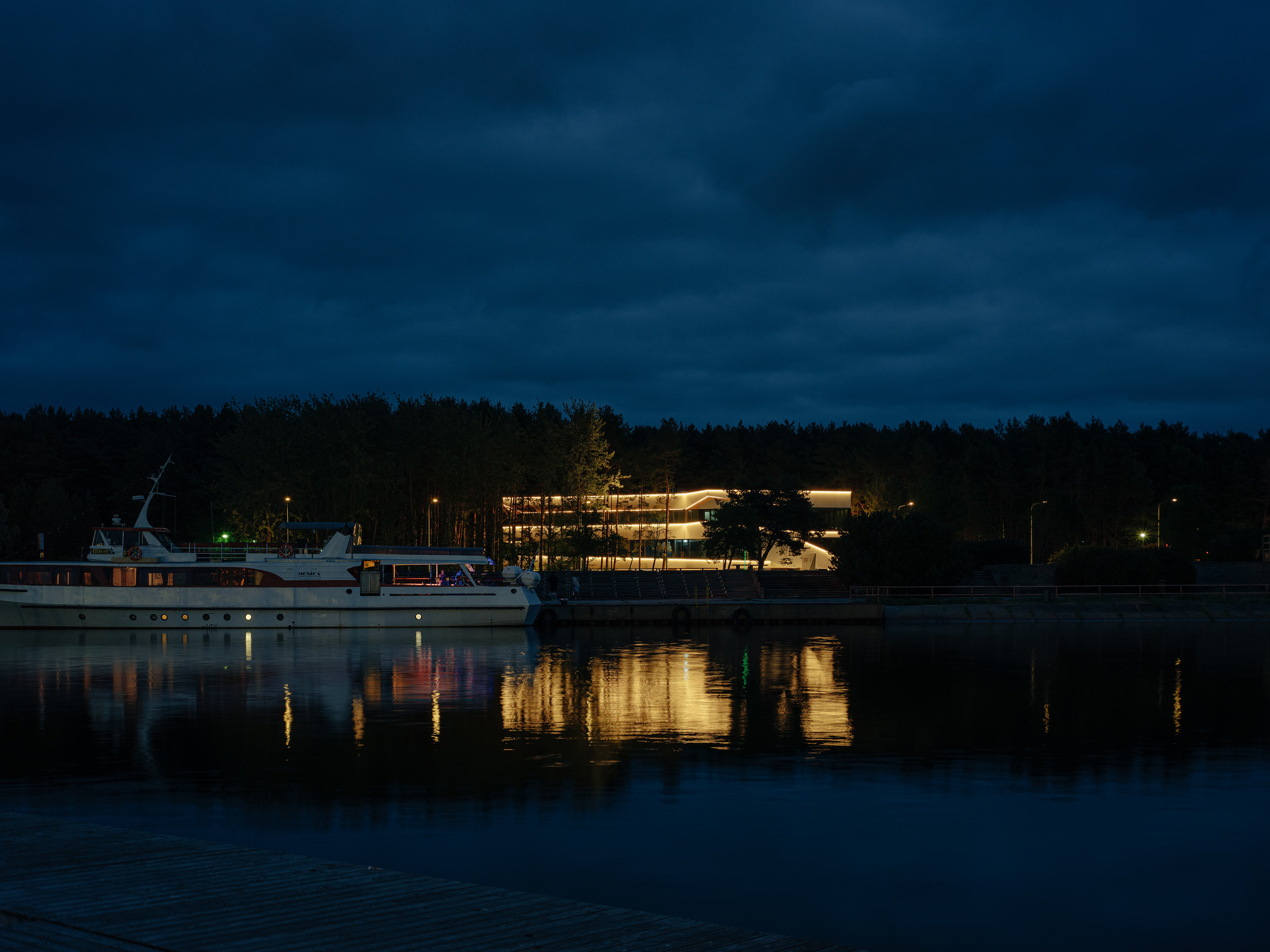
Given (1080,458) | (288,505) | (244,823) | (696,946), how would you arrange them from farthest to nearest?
(1080,458) → (288,505) → (244,823) → (696,946)

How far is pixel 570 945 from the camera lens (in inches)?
394

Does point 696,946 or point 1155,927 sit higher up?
point 696,946

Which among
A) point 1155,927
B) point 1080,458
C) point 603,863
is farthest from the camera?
point 1080,458

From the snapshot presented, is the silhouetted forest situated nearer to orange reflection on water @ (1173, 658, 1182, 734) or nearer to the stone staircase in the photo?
the stone staircase

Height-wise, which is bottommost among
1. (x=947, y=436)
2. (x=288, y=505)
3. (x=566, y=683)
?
(x=566, y=683)

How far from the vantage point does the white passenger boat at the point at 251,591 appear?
5891 cm

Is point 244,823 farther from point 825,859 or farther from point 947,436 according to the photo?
point 947,436

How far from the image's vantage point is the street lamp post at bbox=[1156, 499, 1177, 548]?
111 meters

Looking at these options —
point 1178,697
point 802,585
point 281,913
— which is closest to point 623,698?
point 1178,697

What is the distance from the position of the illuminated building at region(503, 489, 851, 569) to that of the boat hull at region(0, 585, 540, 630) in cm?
→ 2676

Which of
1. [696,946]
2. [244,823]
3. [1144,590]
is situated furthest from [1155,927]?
[1144,590]

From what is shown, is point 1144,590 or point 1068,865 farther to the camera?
point 1144,590

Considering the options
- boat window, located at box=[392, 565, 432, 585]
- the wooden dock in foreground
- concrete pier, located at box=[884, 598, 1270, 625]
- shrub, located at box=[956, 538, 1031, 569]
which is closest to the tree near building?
shrub, located at box=[956, 538, 1031, 569]

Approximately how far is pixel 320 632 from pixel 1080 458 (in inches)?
4343
